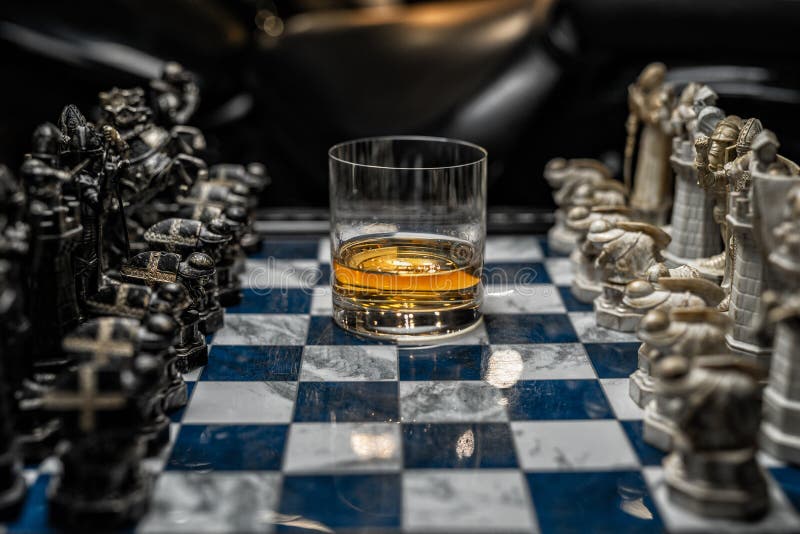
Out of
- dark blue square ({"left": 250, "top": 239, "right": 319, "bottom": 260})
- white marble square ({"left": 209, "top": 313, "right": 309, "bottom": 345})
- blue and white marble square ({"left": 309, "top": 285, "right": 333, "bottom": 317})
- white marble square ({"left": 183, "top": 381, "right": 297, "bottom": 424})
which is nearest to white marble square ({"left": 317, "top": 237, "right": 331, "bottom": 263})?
dark blue square ({"left": 250, "top": 239, "right": 319, "bottom": 260})

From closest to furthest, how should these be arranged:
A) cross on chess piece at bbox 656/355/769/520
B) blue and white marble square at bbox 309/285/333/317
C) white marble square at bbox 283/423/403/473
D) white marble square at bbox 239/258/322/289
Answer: cross on chess piece at bbox 656/355/769/520, white marble square at bbox 283/423/403/473, blue and white marble square at bbox 309/285/333/317, white marble square at bbox 239/258/322/289

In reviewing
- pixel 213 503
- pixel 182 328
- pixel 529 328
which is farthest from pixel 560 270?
pixel 213 503

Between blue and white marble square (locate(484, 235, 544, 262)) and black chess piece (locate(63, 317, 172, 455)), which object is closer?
black chess piece (locate(63, 317, 172, 455))

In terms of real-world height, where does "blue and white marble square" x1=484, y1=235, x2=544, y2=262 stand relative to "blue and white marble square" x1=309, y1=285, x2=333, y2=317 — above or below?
above

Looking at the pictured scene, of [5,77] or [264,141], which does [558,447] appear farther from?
[5,77]

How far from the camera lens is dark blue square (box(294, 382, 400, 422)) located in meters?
1.13

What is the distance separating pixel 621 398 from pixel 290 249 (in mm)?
745

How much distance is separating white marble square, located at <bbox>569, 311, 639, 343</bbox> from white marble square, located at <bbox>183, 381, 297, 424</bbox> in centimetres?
43

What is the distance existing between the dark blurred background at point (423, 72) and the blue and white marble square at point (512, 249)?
0.45 feet

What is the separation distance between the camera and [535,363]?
1278 mm

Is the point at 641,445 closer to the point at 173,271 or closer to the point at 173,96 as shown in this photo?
the point at 173,271

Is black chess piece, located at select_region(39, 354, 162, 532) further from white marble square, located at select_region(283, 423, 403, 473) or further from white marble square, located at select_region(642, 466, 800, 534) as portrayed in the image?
white marble square, located at select_region(642, 466, 800, 534)

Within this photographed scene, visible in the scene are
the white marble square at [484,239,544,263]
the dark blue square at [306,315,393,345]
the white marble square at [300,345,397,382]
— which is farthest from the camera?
the white marble square at [484,239,544,263]

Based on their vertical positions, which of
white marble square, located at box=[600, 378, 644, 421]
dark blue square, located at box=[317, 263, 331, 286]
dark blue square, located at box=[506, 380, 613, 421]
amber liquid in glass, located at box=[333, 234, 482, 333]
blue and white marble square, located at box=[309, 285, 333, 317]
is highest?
amber liquid in glass, located at box=[333, 234, 482, 333]
